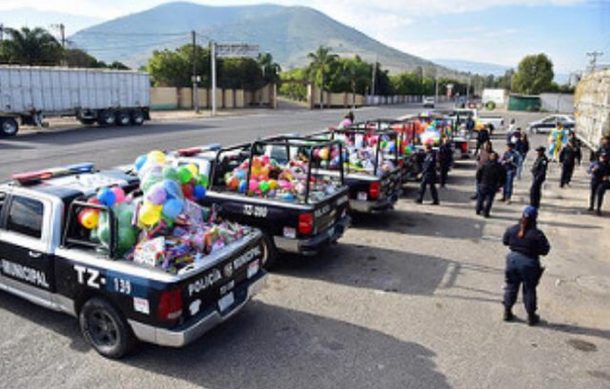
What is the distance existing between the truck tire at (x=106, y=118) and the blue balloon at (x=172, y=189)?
2817cm

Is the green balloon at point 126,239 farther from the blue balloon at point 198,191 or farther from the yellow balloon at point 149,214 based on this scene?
the blue balloon at point 198,191

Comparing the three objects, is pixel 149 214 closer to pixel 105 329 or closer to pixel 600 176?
pixel 105 329

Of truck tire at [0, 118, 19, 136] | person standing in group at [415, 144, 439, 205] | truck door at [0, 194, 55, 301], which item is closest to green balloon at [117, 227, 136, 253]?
truck door at [0, 194, 55, 301]

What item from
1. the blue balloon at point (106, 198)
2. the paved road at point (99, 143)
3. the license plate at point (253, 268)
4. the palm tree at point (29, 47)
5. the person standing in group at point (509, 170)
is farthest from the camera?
the palm tree at point (29, 47)

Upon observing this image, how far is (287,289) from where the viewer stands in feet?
22.5

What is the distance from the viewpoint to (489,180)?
1092 centimetres

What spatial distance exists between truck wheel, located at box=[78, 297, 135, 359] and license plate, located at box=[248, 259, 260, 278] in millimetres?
1425

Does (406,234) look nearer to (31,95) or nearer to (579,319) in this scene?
(579,319)

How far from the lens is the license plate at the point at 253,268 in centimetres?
554

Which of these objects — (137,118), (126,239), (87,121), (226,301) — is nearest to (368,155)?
(226,301)

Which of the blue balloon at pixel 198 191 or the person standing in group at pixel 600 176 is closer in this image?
the blue balloon at pixel 198 191

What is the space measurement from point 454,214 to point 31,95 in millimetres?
23824

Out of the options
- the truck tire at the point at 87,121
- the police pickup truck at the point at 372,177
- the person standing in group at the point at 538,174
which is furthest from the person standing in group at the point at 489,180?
the truck tire at the point at 87,121

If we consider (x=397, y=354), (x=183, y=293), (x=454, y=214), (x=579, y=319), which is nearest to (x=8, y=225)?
(x=183, y=293)
